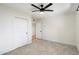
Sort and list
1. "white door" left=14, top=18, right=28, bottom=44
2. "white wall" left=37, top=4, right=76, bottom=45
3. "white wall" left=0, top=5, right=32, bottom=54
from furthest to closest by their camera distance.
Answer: "white wall" left=37, top=4, right=76, bottom=45 < "white door" left=14, top=18, right=28, bottom=44 < "white wall" left=0, top=5, right=32, bottom=54

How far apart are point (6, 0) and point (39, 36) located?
6.36 metres

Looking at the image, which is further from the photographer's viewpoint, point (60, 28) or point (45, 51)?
point (60, 28)

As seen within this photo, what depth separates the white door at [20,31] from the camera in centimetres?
388

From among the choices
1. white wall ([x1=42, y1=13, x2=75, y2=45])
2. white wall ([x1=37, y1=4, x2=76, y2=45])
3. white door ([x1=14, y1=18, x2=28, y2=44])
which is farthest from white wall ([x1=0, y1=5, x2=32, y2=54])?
white wall ([x1=42, y1=13, x2=75, y2=45])

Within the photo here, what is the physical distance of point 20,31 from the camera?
13.8 feet

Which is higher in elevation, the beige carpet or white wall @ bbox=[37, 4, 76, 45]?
white wall @ bbox=[37, 4, 76, 45]

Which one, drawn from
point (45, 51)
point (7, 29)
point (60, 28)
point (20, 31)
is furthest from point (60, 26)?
point (7, 29)

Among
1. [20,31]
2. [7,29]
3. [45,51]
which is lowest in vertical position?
[45,51]

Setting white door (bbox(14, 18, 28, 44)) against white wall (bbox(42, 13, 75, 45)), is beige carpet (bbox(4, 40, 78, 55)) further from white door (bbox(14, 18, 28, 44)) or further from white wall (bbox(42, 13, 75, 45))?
white wall (bbox(42, 13, 75, 45))

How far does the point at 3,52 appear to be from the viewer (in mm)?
3062

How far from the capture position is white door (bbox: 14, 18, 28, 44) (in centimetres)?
388

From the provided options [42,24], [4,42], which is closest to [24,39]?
[4,42]

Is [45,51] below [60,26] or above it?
below

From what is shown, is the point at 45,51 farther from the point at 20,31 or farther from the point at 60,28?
the point at 60,28
